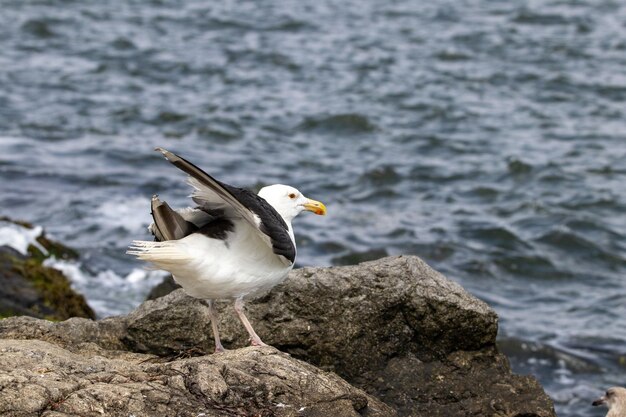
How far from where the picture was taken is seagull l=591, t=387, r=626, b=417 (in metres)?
7.82

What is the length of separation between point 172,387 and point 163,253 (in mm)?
916

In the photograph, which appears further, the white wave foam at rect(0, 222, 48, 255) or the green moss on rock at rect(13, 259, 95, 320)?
the white wave foam at rect(0, 222, 48, 255)

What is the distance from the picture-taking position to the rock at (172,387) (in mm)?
4934

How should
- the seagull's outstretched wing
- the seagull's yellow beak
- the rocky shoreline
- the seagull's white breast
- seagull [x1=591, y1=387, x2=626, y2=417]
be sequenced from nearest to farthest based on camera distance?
the seagull's outstretched wing → the seagull's white breast → the rocky shoreline → the seagull's yellow beak → seagull [x1=591, y1=387, x2=626, y2=417]

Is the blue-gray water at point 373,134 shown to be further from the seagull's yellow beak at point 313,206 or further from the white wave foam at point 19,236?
the seagull's yellow beak at point 313,206

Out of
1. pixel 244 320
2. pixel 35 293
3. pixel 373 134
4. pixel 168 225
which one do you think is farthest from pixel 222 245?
pixel 373 134

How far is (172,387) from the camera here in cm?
521

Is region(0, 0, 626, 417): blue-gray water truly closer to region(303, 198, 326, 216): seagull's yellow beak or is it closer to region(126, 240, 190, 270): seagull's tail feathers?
region(303, 198, 326, 216): seagull's yellow beak

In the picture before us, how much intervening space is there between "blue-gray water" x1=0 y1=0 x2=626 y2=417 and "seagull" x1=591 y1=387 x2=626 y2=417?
1.61 metres

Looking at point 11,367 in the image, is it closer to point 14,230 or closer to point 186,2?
point 14,230

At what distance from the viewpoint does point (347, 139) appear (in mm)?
18141

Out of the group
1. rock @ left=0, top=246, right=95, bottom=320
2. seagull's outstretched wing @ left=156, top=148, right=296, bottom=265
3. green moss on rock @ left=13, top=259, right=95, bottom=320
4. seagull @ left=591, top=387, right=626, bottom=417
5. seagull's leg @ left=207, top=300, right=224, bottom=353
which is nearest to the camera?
seagull's outstretched wing @ left=156, top=148, right=296, bottom=265

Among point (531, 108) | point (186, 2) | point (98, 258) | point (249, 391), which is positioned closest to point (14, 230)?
point (98, 258)

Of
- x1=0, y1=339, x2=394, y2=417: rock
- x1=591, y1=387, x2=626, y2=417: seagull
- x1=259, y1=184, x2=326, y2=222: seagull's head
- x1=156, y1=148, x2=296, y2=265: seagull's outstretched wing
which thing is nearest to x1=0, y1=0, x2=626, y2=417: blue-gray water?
x1=591, y1=387, x2=626, y2=417: seagull
